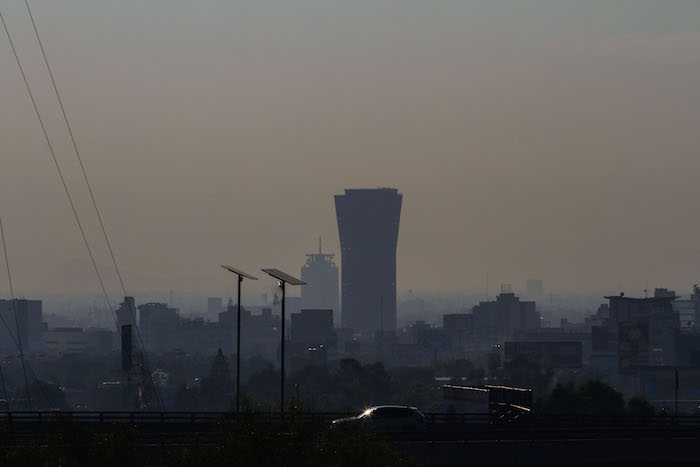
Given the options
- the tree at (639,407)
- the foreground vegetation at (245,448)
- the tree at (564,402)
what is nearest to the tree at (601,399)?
the tree at (564,402)

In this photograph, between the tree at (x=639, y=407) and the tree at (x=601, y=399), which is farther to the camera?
the tree at (x=601, y=399)

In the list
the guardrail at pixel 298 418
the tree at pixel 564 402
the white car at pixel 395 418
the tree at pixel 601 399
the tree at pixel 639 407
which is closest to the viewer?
the guardrail at pixel 298 418

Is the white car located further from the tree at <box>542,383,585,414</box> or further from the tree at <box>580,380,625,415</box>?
the tree at <box>580,380,625,415</box>

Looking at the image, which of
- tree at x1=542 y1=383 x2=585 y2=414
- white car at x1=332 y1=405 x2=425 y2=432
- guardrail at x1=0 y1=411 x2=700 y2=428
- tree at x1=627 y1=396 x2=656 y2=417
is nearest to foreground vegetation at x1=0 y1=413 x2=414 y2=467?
guardrail at x1=0 y1=411 x2=700 y2=428

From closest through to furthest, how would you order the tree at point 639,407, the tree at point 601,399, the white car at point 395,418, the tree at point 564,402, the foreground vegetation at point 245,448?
the foreground vegetation at point 245,448 < the white car at point 395,418 < the tree at point 639,407 < the tree at point 564,402 < the tree at point 601,399

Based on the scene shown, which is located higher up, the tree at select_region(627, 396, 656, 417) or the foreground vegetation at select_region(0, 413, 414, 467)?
the tree at select_region(627, 396, 656, 417)

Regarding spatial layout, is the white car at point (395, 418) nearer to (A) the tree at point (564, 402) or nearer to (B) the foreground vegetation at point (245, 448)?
(B) the foreground vegetation at point (245, 448)

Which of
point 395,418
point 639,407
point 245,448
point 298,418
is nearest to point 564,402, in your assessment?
point 639,407

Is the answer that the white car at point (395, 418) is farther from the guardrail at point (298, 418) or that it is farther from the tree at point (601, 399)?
the tree at point (601, 399)

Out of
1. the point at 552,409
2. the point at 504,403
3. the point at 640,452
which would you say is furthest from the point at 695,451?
the point at 552,409

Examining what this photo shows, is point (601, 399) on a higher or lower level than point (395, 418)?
higher

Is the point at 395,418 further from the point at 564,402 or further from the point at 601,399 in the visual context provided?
the point at 601,399

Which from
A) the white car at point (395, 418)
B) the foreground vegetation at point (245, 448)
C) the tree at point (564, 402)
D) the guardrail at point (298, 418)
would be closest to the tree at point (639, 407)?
the tree at point (564, 402)

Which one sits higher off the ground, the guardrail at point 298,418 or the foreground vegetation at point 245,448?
the guardrail at point 298,418
